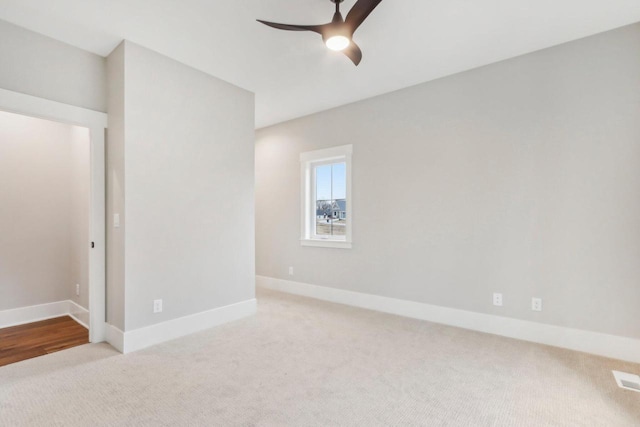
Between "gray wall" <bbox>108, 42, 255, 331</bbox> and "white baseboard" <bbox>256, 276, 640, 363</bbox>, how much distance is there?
1.35 m

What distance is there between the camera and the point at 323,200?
184 inches

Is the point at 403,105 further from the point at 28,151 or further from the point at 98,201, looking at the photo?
the point at 28,151

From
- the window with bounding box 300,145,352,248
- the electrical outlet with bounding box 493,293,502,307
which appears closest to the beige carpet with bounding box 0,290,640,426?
the electrical outlet with bounding box 493,293,502,307

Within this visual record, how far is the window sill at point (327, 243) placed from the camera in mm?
4215

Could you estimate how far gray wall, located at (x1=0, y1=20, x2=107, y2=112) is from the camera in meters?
2.42

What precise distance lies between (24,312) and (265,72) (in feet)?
12.5

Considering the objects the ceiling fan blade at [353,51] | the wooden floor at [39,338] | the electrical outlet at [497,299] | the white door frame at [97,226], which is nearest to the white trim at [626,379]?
the electrical outlet at [497,299]

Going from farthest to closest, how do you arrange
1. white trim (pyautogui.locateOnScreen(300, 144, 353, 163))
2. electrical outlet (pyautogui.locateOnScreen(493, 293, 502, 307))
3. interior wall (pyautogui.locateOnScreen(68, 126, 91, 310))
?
white trim (pyautogui.locateOnScreen(300, 144, 353, 163))
interior wall (pyautogui.locateOnScreen(68, 126, 91, 310))
electrical outlet (pyautogui.locateOnScreen(493, 293, 502, 307))

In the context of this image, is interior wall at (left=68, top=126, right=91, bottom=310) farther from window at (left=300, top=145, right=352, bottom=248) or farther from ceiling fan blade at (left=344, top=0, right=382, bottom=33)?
ceiling fan blade at (left=344, top=0, right=382, bottom=33)

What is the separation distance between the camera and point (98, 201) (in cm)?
288

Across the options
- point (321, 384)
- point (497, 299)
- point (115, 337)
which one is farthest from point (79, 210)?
point (497, 299)

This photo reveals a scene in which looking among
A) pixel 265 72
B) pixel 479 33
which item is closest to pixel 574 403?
pixel 479 33

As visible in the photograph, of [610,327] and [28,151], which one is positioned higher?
[28,151]

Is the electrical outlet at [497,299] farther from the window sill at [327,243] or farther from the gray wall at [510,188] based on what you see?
the window sill at [327,243]
